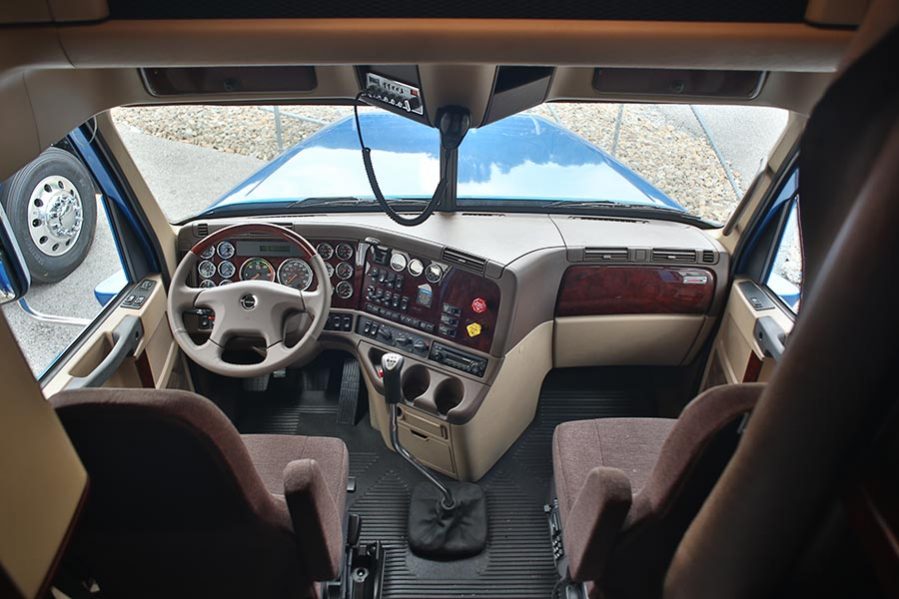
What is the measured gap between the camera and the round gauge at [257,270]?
2342 millimetres

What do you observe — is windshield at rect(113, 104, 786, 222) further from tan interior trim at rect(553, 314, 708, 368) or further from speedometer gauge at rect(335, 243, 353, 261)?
tan interior trim at rect(553, 314, 708, 368)

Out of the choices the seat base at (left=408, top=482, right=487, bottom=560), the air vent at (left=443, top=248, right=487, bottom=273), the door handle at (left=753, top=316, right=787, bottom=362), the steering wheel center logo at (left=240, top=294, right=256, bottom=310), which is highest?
the air vent at (left=443, top=248, right=487, bottom=273)

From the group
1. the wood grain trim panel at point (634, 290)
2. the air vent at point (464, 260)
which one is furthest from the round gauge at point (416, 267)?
the wood grain trim panel at point (634, 290)

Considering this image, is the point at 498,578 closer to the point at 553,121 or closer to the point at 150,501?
the point at 150,501

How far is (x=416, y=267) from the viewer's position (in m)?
2.30

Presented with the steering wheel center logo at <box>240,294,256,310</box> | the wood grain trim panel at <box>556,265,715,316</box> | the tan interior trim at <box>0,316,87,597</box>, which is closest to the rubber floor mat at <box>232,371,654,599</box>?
the wood grain trim panel at <box>556,265,715,316</box>

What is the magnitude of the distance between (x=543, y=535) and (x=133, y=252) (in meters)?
2.06

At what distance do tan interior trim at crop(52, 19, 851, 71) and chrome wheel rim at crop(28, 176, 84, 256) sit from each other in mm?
1556

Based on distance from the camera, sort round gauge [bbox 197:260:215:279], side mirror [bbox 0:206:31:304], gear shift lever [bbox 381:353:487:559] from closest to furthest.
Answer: side mirror [bbox 0:206:31:304] → gear shift lever [bbox 381:353:487:559] → round gauge [bbox 197:260:215:279]

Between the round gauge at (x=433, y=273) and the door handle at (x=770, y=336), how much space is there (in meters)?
1.23

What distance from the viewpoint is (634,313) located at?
99.3 inches

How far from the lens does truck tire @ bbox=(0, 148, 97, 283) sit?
212cm

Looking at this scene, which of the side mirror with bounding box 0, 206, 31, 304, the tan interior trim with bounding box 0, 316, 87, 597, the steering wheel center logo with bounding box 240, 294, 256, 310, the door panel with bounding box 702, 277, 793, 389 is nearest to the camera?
the tan interior trim with bounding box 0, 316, 87, 597

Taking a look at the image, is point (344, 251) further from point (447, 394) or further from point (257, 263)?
point (447, 394)
